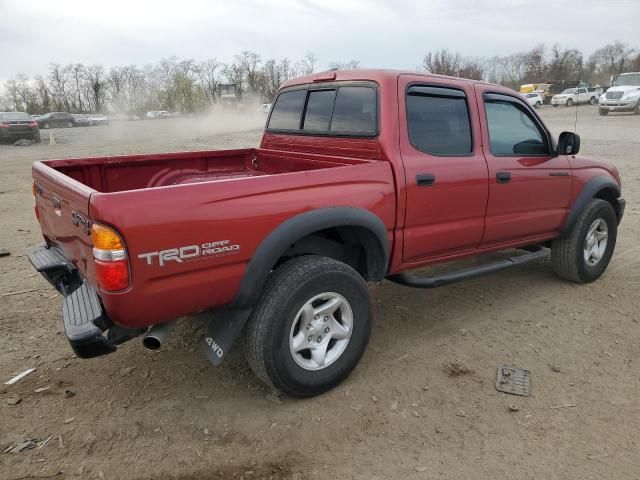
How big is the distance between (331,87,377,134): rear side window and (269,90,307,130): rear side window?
1.56 feet

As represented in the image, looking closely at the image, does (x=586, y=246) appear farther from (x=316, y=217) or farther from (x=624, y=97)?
(x=624, y=97)

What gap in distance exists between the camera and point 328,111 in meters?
3.86

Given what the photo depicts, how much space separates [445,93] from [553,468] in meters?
2.52

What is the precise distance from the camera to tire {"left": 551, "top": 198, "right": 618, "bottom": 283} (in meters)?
4.66

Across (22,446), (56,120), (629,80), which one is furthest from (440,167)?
(56,120)

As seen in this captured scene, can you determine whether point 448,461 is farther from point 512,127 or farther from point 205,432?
point 512,127

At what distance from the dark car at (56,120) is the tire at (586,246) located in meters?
43.6

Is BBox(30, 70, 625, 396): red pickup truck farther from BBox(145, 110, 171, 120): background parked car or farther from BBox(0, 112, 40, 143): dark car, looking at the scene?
BBox(145, 110, 171, 120): background parked car

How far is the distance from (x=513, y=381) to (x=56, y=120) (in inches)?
1827

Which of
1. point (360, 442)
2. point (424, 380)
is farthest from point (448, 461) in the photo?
point (424, 380)

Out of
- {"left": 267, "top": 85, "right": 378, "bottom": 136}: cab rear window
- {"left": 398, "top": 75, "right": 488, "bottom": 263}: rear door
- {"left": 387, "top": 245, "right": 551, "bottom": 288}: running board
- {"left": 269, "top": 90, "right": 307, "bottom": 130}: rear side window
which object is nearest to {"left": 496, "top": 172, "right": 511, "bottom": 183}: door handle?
{"left": 398, "top": 75, "right": 488, "bottom": 263}: rear door

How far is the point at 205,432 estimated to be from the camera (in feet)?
9.30

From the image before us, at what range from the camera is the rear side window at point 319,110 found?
152 inches

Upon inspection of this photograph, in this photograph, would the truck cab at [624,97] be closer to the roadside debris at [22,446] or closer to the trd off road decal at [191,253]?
the trd off road decal at [191,253]
